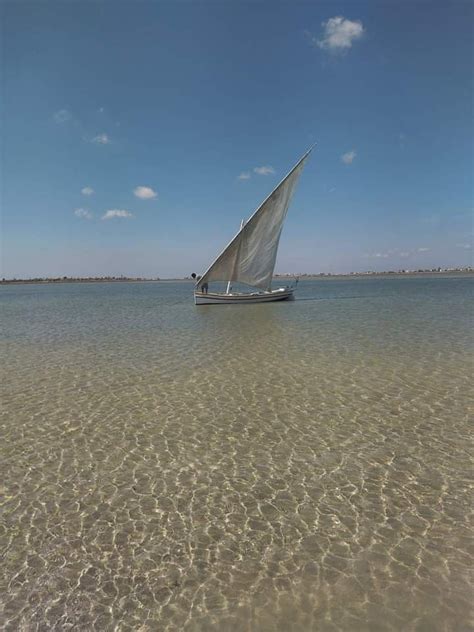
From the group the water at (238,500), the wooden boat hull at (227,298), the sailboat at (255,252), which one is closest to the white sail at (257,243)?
the sailboat at (255,252)

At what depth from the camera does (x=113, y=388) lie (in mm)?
13734

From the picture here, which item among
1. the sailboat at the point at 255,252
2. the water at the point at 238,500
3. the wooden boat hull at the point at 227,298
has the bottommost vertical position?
the water at the point at 238,500

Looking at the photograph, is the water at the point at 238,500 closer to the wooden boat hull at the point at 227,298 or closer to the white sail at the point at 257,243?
the white sail at the point at 257,243

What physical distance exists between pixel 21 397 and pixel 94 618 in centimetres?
962

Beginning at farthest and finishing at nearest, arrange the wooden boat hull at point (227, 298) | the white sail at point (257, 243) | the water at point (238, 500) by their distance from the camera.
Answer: the wooden boat hull at point (227, 298), the white sail at point (257, 243), the water at point (238, 500)

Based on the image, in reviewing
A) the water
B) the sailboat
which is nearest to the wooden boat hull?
the sailboat

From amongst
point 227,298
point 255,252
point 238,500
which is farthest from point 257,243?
point 238,500

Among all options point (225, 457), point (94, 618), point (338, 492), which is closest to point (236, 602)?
point (94, 618)

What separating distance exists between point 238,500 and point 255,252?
39053 millimetres

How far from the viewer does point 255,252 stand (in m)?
44.5

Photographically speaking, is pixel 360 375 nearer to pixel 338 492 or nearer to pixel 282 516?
pixel 338 492

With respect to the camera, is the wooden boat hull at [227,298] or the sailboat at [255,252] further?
the wooden boat hull at [227,298]

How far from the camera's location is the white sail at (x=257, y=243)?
42.4 m

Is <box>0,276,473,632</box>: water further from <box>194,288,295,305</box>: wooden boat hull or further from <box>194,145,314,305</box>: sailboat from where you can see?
<box>194,288,295,305</box>: wooden boat hull
